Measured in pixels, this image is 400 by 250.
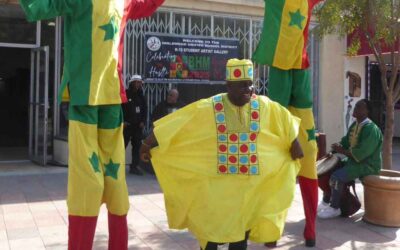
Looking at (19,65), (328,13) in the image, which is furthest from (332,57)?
(19,65)

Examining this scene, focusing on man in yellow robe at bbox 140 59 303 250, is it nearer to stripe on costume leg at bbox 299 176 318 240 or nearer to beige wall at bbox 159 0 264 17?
stripe on costume leg at bbox 299 176 318 240

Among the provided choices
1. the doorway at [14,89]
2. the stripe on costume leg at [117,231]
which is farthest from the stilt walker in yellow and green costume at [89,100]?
the doorway at [14,89]

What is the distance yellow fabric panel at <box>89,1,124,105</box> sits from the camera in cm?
312

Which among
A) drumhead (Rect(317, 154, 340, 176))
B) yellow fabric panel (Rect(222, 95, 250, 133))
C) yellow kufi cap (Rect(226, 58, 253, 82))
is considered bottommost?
drumhead (Rect(317, 154, 340, 176))

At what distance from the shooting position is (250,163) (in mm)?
3125

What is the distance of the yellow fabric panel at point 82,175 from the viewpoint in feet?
10.2

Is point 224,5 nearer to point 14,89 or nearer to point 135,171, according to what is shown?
point 135,171

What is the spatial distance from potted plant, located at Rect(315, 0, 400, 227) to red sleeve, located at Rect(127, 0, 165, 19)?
114 inches

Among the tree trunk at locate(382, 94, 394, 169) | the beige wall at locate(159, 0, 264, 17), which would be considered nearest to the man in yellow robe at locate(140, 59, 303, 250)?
the tree trunk at locate(382, 94, 394, 169)

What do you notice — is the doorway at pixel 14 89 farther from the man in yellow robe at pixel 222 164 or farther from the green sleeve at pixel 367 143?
the man in yellow robe at pixel 222 164

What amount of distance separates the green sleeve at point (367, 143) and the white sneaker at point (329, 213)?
643 mm

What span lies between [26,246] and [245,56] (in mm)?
6781

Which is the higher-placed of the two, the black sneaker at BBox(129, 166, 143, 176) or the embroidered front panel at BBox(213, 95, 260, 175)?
the embroidered front panel at BBox(213, 95, 260, 175)

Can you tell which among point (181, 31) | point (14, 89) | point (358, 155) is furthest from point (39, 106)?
point (14, 89)
